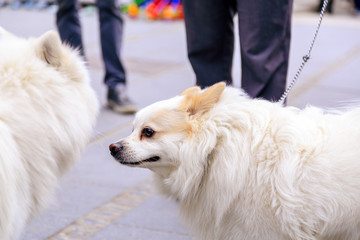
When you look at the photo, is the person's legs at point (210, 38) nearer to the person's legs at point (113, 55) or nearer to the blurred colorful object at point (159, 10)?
the person's legs at point (113, 55)

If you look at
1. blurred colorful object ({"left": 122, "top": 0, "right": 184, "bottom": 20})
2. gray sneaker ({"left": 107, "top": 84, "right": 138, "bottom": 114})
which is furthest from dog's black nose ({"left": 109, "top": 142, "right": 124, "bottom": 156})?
blurred colorful object ({"left": 122, "top": 0, "right": 184, "bottom": 20})

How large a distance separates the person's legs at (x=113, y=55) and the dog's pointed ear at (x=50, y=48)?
9.55ft

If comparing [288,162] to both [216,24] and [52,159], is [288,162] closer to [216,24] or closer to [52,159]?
[52,159]

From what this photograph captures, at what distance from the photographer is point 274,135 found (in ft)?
7.98

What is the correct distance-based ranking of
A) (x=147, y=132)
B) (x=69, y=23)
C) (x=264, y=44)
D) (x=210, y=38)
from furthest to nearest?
(x=69, y=23) → (x=210, y=38) → (x=264, y=44) → (x=147, y=132)

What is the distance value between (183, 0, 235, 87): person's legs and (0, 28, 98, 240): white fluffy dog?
1.06 meters

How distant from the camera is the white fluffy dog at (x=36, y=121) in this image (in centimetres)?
228

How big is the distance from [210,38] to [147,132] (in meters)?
1.18

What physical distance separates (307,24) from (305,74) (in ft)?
16.8

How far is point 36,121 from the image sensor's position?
7.83 ft

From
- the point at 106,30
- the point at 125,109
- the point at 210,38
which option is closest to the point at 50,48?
the point at 210,38

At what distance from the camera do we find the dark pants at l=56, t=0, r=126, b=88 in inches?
213

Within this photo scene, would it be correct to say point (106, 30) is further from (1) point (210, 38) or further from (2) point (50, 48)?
(2) point (50, 48)

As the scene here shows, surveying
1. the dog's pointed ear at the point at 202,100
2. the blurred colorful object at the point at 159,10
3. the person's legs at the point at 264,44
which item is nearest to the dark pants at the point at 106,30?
the person's legs at the point at 264,44
